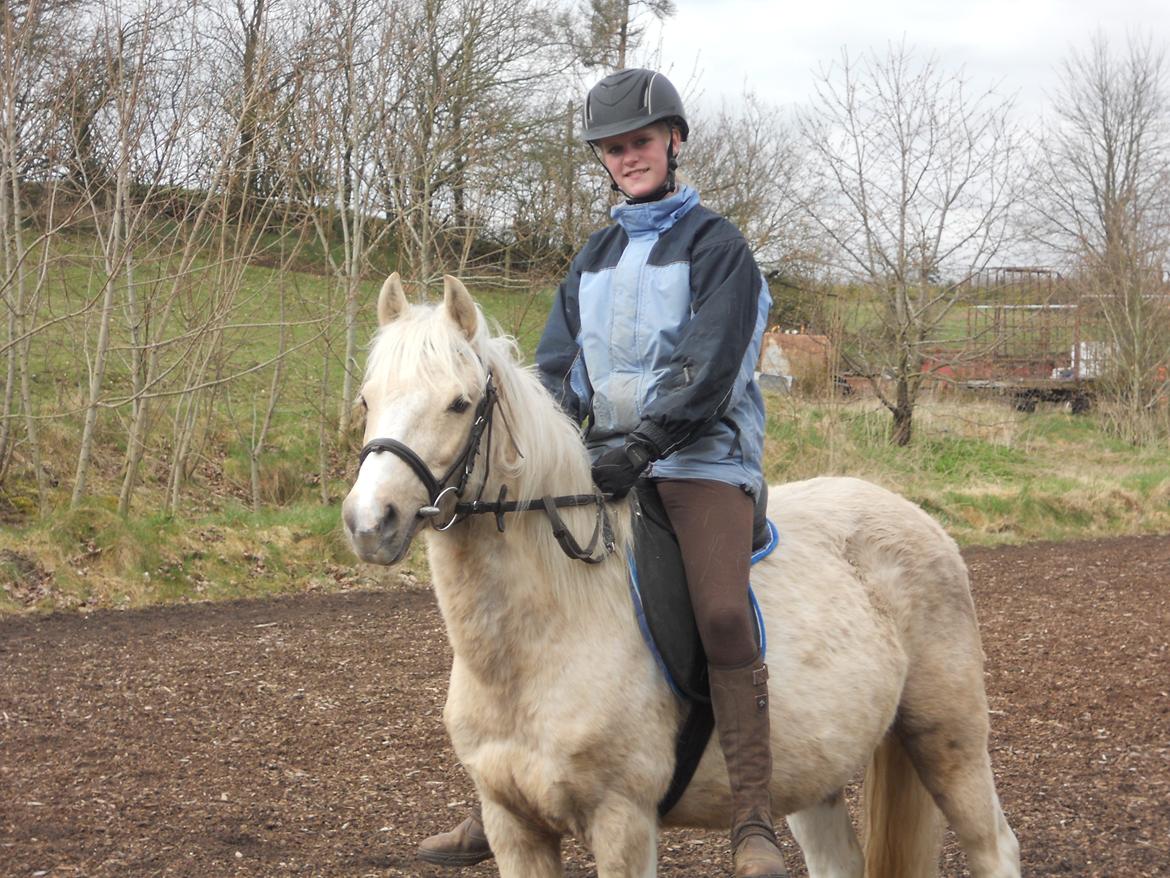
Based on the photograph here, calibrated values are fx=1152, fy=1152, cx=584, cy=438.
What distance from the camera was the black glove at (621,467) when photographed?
2977mm

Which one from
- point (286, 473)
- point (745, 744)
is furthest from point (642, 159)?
point (286, 473)

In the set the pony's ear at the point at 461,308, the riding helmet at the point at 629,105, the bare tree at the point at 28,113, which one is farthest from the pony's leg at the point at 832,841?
the bare tree at the point at 28,113

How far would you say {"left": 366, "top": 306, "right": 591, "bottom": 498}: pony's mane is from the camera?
2.69m

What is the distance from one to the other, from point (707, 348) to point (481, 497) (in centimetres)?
71

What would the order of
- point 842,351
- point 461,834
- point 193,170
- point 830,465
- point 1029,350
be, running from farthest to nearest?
point 1029,350 → point 842,351 → point 830,465 → point 193,170 → point 461,834

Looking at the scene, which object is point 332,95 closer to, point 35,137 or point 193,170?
point 193,170

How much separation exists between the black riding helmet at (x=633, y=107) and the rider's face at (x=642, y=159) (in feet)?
0.07

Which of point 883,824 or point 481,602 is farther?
point 883,824

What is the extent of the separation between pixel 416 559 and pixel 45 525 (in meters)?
3.15

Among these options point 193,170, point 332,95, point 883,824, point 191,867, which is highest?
point 332,95

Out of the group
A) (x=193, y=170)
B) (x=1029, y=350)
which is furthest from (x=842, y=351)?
(x=193, y=170)

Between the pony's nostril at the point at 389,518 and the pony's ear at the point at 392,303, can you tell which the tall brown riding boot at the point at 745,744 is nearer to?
the pony's nostril at the point at 389,518

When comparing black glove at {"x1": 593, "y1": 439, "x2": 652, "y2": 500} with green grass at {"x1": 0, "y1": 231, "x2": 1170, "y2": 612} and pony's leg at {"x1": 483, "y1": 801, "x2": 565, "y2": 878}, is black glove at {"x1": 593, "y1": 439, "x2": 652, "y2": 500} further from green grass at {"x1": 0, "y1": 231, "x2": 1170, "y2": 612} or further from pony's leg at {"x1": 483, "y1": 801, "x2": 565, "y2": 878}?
green grass at {"x1": 0, "y1": 231, "x2": 1170, "y2": 612}

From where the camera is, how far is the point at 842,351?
55.7 feet
